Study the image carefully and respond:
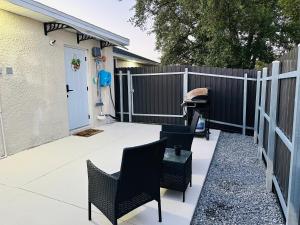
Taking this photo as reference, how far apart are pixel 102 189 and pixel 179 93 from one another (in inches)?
232

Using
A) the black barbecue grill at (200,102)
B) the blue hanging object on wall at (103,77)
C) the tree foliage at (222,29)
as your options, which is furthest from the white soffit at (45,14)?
the tree foliage at (222,29)

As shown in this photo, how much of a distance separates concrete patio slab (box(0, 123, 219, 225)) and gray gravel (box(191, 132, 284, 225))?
0.16m

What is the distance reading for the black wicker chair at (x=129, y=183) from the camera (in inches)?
86.9

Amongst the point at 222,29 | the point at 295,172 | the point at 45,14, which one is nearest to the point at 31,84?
the point at 45,14

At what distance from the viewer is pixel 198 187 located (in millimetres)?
3441

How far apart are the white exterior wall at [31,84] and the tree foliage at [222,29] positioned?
22.9 ft

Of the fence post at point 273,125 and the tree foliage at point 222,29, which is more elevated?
the tree foliage at point 222,29

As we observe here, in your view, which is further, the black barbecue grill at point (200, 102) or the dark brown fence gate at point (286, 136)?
the black barbecue grill at point (200, 102)

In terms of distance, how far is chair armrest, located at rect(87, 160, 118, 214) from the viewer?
7.29 feet

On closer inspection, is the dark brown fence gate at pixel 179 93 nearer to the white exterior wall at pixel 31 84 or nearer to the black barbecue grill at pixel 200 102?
the black barbecue grill at pixel 200 102

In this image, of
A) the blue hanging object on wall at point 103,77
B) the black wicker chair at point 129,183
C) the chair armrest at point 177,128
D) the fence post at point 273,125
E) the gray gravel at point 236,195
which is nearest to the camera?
the black wicker chair at point 129,183

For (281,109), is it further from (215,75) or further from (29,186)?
(215,75)

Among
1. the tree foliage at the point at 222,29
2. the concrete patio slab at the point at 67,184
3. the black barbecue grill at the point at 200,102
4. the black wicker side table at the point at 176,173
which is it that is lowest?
the concrete patio slab at the point at 67,184

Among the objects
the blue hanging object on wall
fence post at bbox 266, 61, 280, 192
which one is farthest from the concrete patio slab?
the blue hanging object on wall
